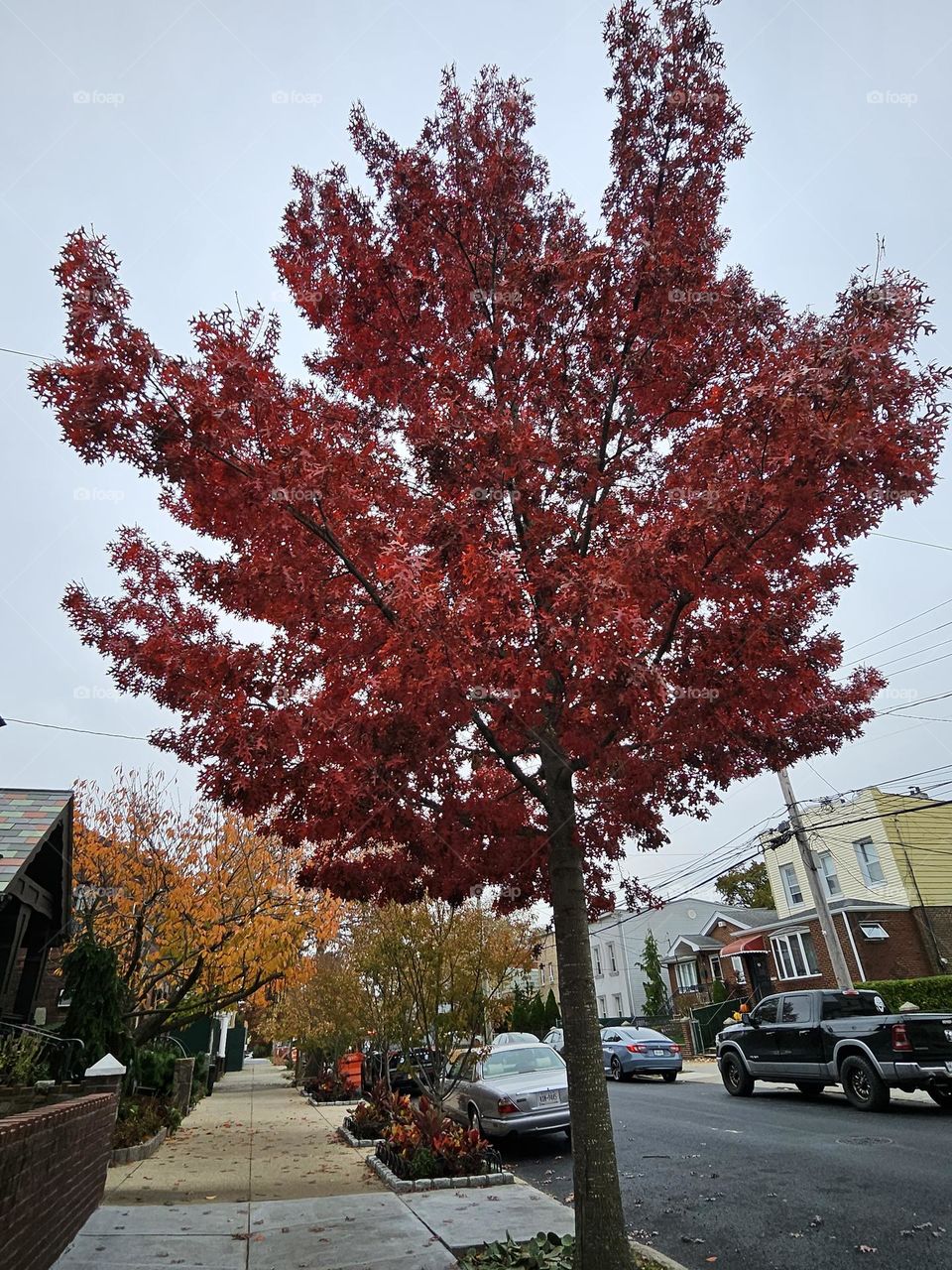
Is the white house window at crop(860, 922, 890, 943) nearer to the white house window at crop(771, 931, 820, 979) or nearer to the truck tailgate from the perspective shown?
the white house window at crop(771, 931, 820, 979)

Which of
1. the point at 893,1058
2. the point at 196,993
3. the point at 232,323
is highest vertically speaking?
the point at 232,323

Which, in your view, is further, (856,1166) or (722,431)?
(856,1166)

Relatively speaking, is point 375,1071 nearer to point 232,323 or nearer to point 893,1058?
point 893,1058

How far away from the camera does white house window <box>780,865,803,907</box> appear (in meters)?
32.5

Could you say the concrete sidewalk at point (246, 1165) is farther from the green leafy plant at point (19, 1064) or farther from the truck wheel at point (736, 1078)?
the truck wheel at point (736, 1078)

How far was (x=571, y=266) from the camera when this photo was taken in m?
5.48

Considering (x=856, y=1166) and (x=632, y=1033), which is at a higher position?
(x=632, y=1033)

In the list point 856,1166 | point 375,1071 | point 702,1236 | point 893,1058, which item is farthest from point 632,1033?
point 702,1236

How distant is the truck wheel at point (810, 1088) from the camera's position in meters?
14.2

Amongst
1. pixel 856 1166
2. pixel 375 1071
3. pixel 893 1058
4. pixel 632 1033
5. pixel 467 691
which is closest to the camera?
pixel 467 691

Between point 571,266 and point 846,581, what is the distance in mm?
3031

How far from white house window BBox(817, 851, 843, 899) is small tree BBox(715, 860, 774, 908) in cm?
2451

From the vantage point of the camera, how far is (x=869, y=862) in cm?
2856

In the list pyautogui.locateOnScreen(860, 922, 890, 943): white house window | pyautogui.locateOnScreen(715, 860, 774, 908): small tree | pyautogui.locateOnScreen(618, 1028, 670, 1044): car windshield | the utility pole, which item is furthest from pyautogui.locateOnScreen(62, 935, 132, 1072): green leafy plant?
pyautogui.locateOnScreen(715, 860, 774, 908): small tree
